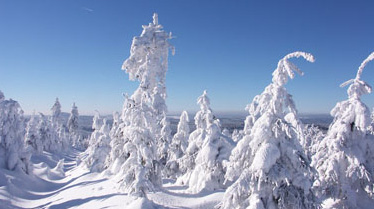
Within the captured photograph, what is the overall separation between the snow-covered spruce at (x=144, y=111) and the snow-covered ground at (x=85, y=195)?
130cm

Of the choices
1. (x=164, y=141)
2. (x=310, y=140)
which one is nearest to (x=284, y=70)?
(x=164, y=141)

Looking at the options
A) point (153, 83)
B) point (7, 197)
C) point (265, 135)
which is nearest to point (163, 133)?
→ point (153, 83)

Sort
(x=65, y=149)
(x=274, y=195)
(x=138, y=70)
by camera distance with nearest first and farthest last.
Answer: (x=274, y=195), (x=138, y=70), (x=65, y=149)

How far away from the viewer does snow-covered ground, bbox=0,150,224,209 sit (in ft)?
58.8

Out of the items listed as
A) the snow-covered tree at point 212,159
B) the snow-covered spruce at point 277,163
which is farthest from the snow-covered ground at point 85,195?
the snow-covered spruce at point 277,163

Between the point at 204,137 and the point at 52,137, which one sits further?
the point at 52,137

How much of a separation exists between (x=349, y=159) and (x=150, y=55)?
15.8 metres

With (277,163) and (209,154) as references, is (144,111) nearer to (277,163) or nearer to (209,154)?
(209,154)

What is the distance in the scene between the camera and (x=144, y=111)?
60.1 feet

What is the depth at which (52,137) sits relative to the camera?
209 feet

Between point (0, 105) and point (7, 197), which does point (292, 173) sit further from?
point (0, 105)

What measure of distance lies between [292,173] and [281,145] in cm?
113

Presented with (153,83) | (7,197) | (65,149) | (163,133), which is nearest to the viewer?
(153,83)

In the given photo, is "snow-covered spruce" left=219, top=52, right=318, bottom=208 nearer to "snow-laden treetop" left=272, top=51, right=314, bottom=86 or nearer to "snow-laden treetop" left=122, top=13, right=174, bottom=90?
"snow-laden treetop" left=272, top=51, right=314, bottom=86
